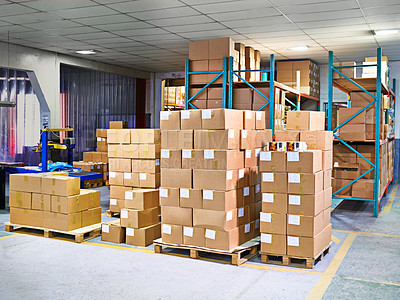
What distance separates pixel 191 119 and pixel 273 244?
1949 mm

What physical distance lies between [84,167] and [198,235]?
7.81m

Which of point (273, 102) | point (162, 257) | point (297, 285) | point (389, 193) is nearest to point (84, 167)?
point (273, 102)

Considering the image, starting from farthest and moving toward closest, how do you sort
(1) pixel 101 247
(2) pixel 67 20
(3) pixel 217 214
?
1. (2) pixel 67 20
2. (1) pixel 101 247
3. (3) pixel 217 214

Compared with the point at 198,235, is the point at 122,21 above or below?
above

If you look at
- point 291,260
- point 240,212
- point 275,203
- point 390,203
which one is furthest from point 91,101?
point 291,260

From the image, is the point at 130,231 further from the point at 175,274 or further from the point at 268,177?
the point at 268,177

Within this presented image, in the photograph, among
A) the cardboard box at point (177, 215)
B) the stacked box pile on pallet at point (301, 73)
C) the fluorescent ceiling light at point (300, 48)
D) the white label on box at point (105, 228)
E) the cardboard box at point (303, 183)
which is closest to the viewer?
the cardboard box at point (303, 183)

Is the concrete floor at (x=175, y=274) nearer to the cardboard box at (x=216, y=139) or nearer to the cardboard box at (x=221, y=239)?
the cardboard box at (x=221, y=239)

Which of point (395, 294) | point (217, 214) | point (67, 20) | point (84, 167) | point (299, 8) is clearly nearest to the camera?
point (395, 294)

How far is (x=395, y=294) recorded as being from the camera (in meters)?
4.55

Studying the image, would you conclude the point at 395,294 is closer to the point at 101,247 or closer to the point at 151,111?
the point at 101,247

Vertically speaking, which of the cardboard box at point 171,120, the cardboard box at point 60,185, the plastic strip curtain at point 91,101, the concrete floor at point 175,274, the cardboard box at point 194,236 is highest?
the plastic strip curtain at point 91,101

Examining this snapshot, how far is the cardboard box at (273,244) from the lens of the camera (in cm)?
556

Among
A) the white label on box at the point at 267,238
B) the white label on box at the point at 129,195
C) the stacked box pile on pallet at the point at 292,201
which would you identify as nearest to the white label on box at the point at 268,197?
the stacked box pile on pallet at the point at 292,201
